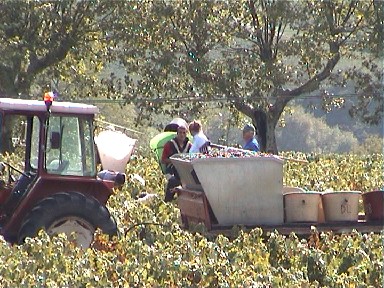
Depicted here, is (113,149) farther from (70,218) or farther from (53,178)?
(70,218)

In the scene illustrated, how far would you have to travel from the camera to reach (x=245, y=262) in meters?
10.9

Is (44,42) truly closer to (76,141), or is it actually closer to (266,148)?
(266,148)

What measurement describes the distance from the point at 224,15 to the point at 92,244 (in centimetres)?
3421

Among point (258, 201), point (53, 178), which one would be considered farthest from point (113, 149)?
point (53, 178)

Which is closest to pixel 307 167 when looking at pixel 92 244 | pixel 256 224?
pixel 256 224

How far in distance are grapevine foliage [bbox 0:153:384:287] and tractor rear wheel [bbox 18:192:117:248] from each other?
26 cm

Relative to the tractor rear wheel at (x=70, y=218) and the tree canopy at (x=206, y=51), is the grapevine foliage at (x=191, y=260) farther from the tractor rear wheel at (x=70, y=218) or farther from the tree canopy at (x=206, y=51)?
the tree canopy at (x=206, y=51)

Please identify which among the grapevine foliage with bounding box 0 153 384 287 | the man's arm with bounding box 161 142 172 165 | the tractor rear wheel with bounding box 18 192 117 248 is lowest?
the grapevine foliage with bounding box 0 153 384 287

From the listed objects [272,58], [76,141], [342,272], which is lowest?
[342,272]

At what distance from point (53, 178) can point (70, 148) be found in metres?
0.39

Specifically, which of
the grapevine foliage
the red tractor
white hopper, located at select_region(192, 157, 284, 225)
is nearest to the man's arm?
the grapevine foliage

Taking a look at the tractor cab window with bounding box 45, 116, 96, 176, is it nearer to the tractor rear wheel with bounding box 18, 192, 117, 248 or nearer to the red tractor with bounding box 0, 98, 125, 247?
the red tractor with bounding box 0, 98, 125, 247

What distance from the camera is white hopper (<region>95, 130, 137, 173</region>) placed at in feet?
62.1

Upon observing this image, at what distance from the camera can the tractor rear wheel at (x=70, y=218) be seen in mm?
11703
